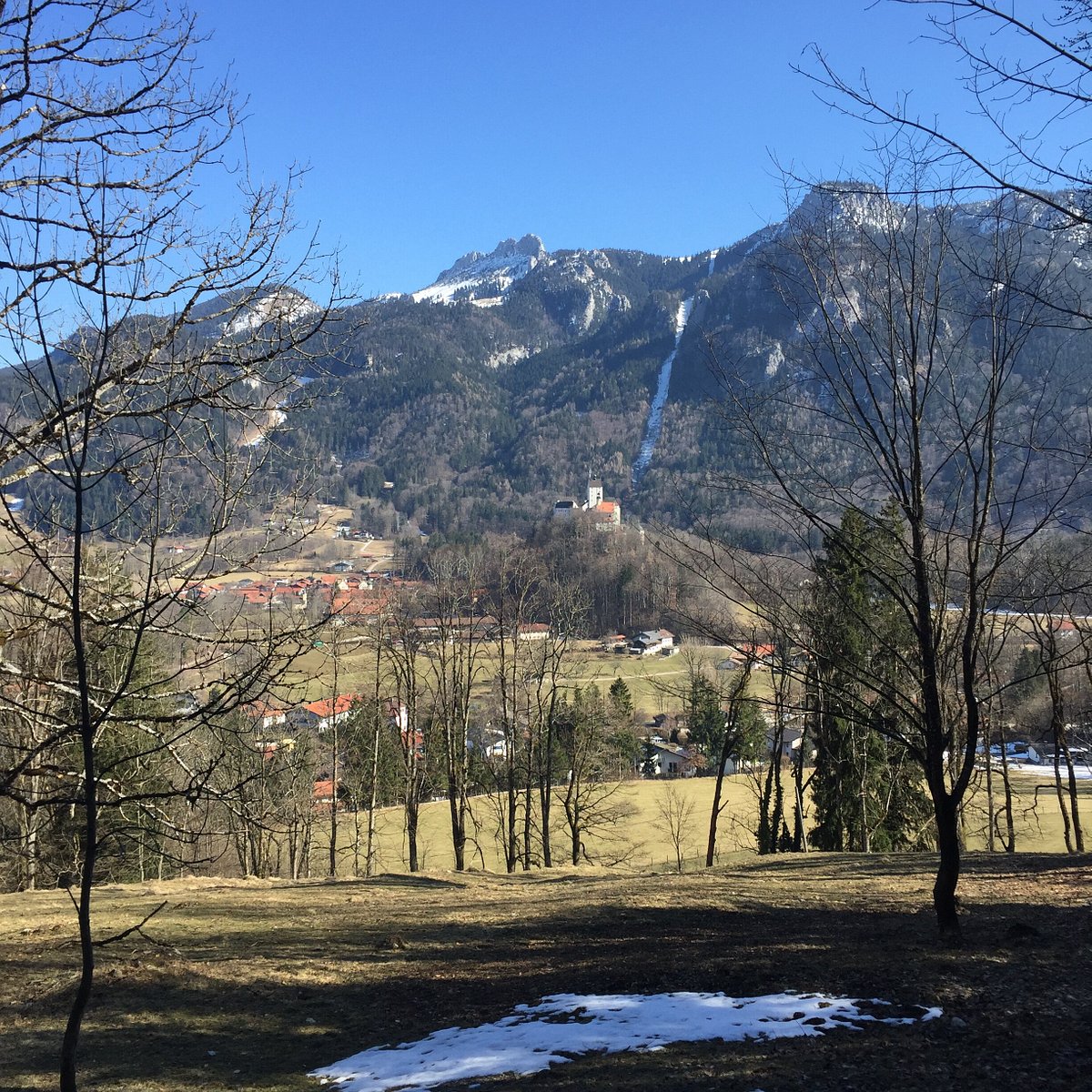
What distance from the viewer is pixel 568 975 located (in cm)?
687

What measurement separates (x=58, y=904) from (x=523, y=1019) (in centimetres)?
798

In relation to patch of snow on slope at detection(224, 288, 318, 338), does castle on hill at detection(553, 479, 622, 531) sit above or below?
above

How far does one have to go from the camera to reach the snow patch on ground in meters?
4.74

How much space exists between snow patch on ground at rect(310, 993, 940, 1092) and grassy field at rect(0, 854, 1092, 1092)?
6.8 inches

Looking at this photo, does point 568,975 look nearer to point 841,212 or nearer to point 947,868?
point 947,868

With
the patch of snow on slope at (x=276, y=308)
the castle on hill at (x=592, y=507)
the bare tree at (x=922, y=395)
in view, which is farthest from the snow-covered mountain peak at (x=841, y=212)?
the castle on hill at (x=592, y=507)

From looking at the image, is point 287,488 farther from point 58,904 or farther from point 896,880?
point 896,880

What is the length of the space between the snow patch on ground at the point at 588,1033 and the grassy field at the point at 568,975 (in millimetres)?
174

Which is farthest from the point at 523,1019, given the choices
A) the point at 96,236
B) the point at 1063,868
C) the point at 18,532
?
the point at 1063,868

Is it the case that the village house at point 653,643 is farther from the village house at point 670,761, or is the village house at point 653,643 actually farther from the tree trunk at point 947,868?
the tree trunk at point 947,868

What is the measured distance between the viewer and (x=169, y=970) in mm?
7090

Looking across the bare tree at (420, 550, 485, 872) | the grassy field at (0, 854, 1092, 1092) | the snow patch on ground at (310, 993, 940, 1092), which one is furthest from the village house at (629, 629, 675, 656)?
the snow patch on ground at (310, 993, 940, 1092)

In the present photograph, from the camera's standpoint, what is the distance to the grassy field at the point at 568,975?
4410 mm

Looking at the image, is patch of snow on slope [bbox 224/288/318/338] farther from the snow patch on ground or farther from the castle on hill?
the castle on hill
